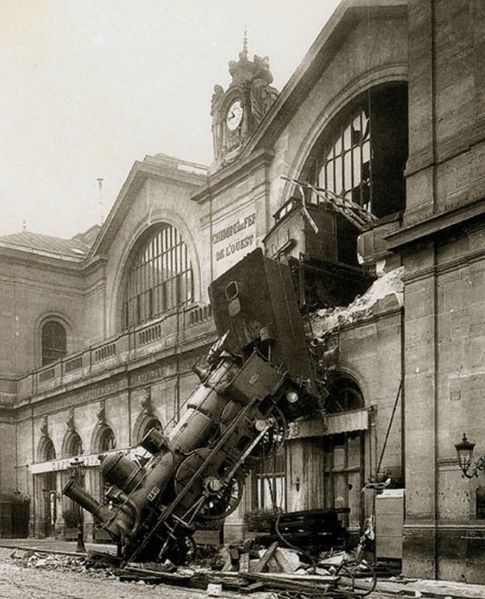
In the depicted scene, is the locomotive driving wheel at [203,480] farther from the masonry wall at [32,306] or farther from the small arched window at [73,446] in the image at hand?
the masonry wall at [32,306]

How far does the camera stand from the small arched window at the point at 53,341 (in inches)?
1560

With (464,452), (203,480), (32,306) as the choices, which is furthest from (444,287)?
(32,306)

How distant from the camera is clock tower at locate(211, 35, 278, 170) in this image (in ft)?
91.7

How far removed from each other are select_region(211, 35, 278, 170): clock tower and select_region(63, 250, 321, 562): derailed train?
10221 mm

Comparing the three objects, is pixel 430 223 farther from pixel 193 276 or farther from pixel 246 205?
pixel 193 276

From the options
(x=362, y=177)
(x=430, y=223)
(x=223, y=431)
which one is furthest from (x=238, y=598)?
(x=362, y=177)

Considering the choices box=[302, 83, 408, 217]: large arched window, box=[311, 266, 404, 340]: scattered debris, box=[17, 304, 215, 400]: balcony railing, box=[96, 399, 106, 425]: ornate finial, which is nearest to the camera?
box=[311, 266, 404, 340]: scattered debris

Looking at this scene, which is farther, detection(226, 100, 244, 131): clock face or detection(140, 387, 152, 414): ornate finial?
detection(226, 100, 244, 131): clock face

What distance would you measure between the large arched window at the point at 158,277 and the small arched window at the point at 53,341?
17.2 ft

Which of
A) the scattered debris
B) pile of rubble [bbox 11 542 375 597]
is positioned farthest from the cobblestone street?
the scattered debris

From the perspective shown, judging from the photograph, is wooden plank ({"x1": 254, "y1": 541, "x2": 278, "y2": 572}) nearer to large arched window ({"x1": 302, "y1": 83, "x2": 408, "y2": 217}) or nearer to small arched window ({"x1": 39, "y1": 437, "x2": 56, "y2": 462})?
large arched window ({"x1": 302, "y1": 83, "x2": 408, "y2": 217})

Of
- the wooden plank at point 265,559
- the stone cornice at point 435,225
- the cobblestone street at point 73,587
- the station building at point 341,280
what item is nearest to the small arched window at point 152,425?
the station building at point 341,280

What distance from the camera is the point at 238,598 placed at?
505 inches

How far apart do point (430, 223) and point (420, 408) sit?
11.2ft
